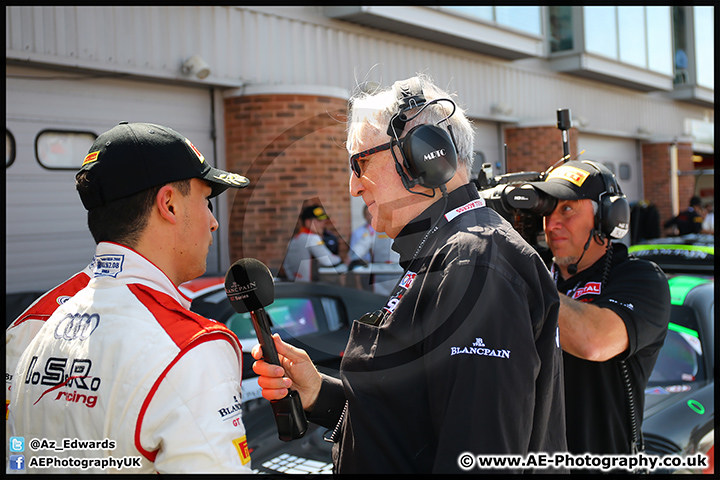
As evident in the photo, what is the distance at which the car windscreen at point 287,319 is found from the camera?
14.0 feet

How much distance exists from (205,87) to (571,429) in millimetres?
6891

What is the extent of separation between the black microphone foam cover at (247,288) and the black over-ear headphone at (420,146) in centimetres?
50

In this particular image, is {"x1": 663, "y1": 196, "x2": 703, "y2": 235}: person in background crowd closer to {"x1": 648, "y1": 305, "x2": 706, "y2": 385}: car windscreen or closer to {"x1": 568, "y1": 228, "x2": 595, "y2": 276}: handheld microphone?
{"x1": 648, "y1": 305, "x2": 706, "y2": 385}: car windscreen

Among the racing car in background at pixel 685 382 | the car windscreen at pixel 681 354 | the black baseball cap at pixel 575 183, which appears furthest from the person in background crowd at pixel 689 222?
the black baseball cap at pixel 575 183

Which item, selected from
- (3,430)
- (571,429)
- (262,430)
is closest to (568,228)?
(571,429)

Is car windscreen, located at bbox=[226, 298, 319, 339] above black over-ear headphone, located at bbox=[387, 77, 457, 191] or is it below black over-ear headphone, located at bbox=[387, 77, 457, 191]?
below

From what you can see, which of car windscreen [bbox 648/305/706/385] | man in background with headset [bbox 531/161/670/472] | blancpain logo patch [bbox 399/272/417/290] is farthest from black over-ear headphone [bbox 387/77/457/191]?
car windscreen [bbox 648/305/706/385]

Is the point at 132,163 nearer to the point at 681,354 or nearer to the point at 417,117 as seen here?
the point at 417,117

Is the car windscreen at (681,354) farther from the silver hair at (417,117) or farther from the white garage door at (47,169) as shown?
the white garage door at (47,169)

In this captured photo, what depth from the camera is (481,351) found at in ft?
4.65

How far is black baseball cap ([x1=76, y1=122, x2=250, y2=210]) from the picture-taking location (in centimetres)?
152

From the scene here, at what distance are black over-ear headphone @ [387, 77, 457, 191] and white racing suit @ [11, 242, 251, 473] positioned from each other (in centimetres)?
69

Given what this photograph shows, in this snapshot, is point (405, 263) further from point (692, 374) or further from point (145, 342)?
point (692, 374)

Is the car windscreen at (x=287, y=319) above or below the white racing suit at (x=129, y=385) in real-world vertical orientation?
below
